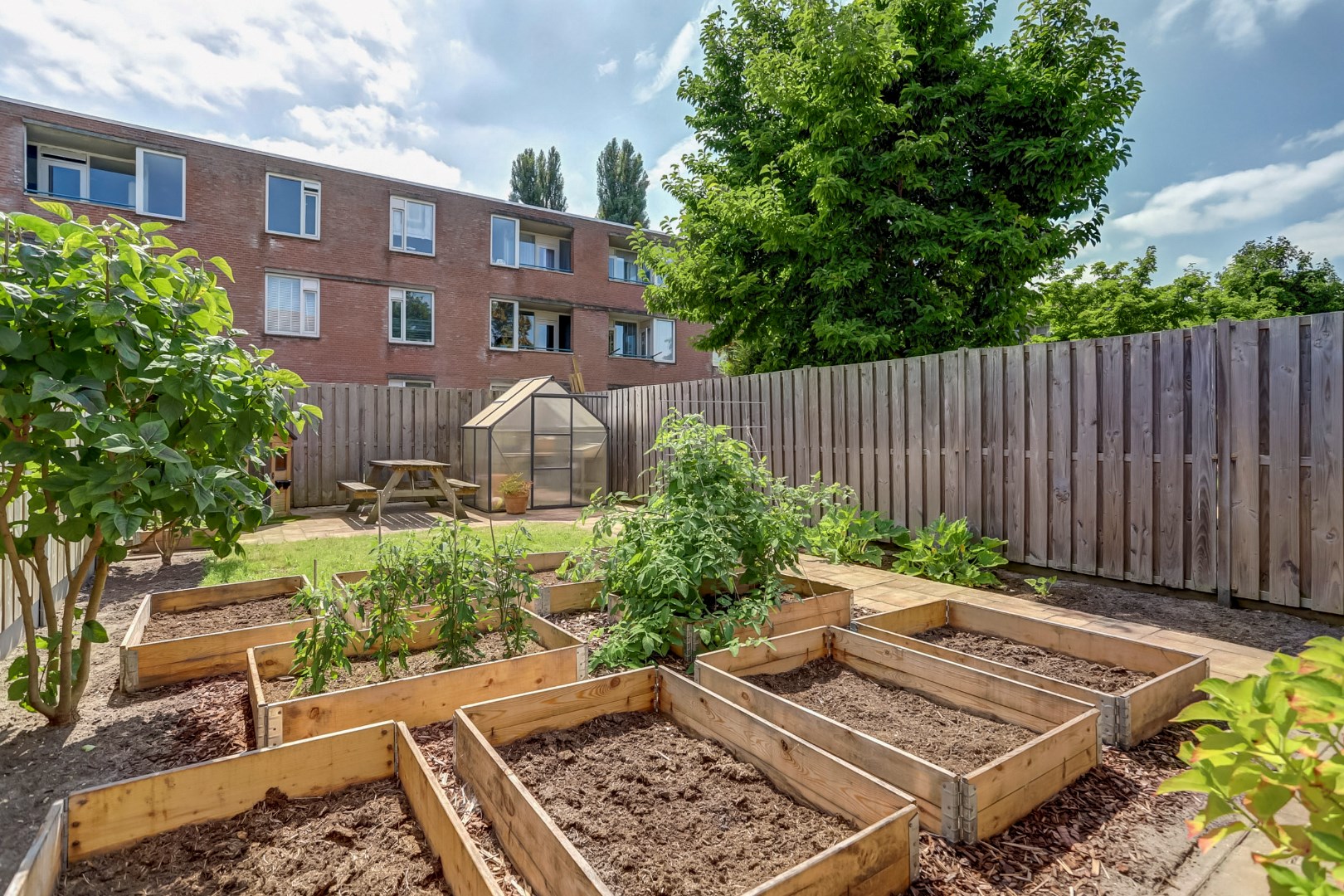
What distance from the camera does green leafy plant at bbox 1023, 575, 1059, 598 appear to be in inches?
196

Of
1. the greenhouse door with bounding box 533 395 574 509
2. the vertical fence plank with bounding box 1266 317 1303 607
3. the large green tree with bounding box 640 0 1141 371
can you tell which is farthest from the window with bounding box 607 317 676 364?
the vertical fence plank with bounding box 1266 317 1303 607

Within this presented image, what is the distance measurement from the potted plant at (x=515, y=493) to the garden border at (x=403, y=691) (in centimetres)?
736

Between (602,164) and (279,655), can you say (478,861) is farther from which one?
(602,164)

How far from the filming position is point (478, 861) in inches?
60.8

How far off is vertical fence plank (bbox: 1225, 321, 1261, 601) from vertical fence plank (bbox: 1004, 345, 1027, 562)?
1.40 meters

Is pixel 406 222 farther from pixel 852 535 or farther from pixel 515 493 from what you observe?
pixel 852 535

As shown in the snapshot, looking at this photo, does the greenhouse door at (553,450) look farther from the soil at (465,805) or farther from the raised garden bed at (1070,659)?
the soil at (465,805)

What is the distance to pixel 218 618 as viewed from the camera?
3998 millimetres

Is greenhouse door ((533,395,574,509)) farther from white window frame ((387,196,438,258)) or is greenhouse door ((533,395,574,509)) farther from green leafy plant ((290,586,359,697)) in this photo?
white window frame ((387,196,438,258))

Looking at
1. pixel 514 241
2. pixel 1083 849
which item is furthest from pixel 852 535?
pixel 514 241

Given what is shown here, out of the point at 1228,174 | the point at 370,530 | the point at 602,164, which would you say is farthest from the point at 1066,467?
the point at 602,164

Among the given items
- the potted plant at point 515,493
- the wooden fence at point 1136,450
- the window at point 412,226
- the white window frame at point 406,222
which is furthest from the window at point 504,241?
the wooden fence at point 1136,450

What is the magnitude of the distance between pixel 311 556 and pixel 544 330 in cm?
1453

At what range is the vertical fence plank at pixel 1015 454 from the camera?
554 cm
